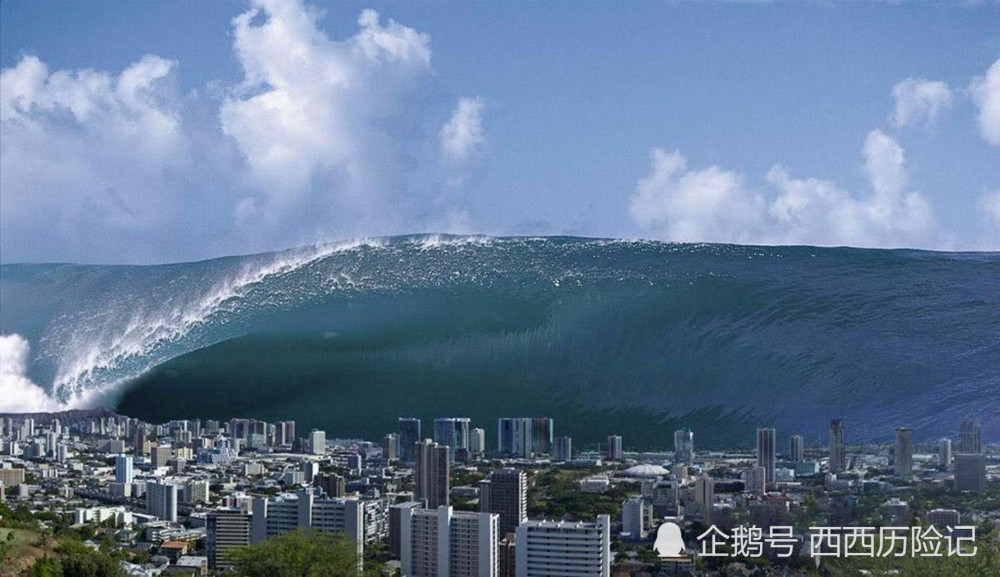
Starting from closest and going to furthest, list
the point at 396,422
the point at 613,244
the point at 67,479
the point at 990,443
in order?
the point at 990,443, the point at 396,422, the point at 613,244, the point at 67,479

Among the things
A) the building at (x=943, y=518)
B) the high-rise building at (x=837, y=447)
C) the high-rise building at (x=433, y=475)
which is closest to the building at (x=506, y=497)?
the high-rise building at (x=433, y=475)

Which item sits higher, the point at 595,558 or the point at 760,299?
the point at 760,299

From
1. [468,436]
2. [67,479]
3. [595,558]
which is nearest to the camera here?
[595,558]

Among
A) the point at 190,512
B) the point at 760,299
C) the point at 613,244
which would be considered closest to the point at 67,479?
the point at 190,512

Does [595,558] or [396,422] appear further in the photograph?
[396,422]

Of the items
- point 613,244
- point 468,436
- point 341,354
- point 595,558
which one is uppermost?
point 613,244

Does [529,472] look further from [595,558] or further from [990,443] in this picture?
[990,443]
